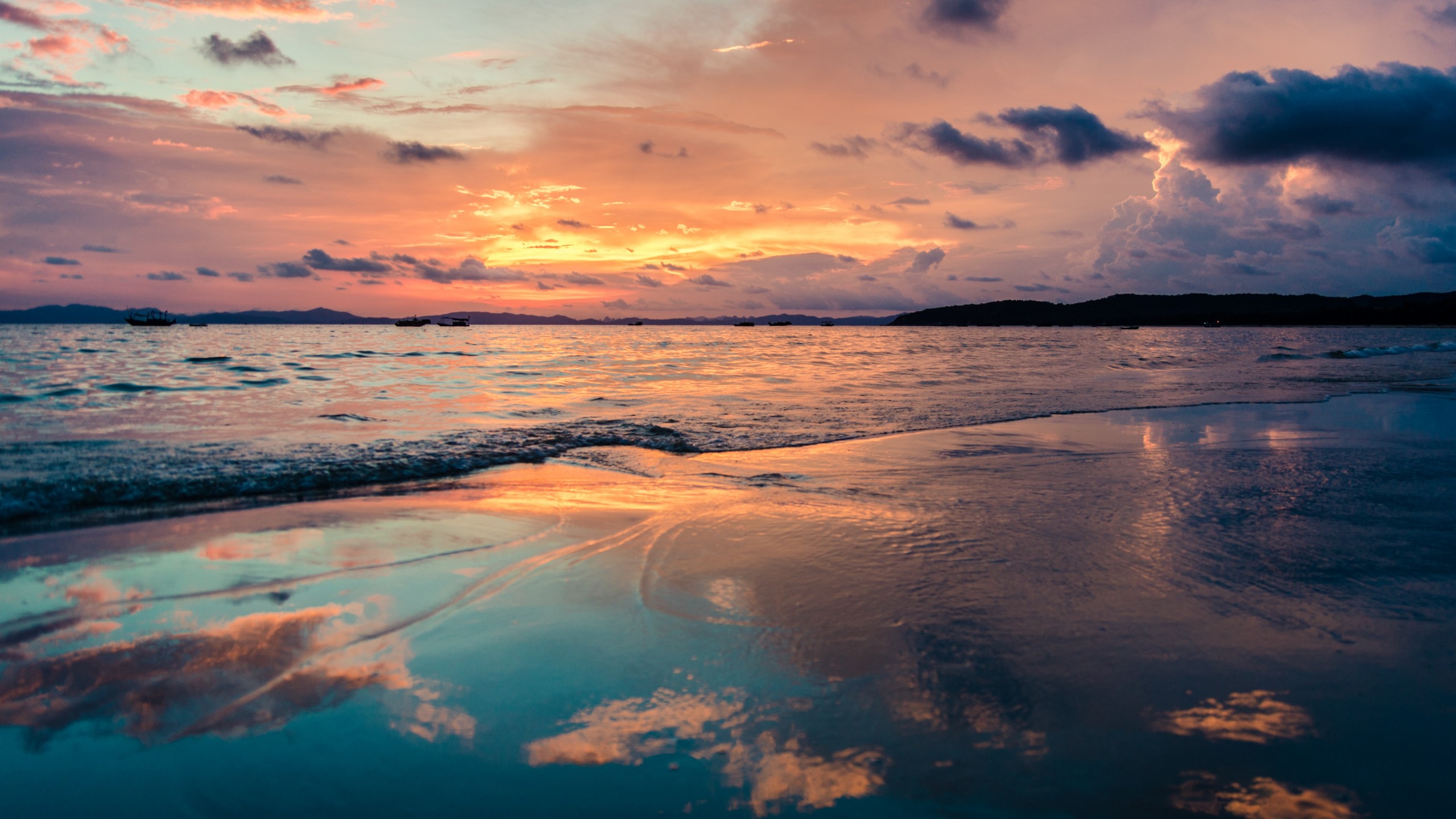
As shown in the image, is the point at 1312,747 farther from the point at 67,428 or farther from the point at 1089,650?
the point at 67,428

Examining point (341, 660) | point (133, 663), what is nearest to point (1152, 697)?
point (341, 660)

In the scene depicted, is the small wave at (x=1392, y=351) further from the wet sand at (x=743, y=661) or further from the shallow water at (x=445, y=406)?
the wet sand at (x=743, y=661)

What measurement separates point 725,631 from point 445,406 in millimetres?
13685

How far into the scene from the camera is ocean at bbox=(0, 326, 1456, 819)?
2684 millimetres

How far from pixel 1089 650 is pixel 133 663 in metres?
5.00

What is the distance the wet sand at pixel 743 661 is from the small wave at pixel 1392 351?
44.3 metres

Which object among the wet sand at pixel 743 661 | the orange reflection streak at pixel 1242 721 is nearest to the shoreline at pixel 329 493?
the wet sand at pixel 743 661

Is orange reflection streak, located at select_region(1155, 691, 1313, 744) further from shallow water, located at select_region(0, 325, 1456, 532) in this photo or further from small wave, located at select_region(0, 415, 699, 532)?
shallow water, located at select_region(0, 325, 1456, 532)

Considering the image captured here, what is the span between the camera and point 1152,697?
10.5 ft

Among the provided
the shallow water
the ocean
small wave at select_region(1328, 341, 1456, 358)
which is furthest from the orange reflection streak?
small wave at select_region(1328, 341, 1456, 358)

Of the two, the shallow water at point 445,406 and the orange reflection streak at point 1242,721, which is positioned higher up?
the shallow water at point 445,406

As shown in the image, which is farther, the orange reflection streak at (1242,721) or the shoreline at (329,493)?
the shoreline at (329,493)

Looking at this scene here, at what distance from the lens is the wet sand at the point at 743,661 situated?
2.66m

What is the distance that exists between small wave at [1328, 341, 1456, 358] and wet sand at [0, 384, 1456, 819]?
44263mm
